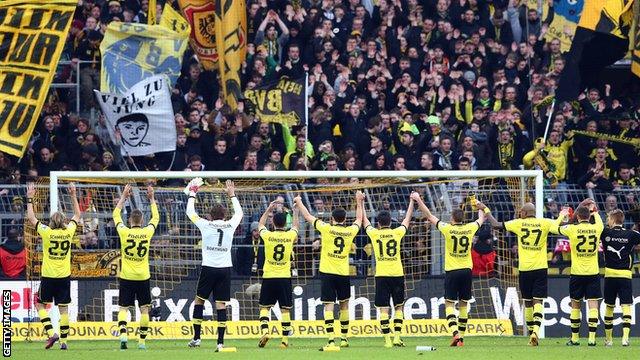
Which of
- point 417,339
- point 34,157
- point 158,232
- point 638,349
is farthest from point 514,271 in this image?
point 34,157

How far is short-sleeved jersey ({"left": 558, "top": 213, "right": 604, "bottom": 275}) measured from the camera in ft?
79.7

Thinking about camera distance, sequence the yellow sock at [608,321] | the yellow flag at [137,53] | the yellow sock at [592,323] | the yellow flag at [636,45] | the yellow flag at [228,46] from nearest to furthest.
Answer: the yellow sock at [592,323] → the yellow sock at [608,321] → the yellow flag at [137,53] → the yellow flag at [636,45] → the yellow flag at [228,46]

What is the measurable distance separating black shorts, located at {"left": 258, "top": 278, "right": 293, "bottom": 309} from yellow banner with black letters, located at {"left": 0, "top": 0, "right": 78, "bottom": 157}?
4946mm

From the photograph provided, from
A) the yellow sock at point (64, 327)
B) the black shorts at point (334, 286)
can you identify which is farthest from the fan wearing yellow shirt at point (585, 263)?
the yellow sock at point (64, 327)

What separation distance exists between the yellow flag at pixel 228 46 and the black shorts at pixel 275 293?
6.10 metres

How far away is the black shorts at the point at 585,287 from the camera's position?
24.3 metres

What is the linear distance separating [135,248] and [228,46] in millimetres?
6581

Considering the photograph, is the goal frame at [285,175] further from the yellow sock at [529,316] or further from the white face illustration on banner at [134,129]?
the white face illustration on banner at [134,129]

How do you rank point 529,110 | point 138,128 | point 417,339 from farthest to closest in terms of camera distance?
point 529,110, point 138,128, point 417,339

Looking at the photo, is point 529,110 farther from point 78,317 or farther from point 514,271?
point 78,317

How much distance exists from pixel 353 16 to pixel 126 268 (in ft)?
32.7

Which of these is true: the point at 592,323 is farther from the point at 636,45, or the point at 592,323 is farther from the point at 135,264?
the point at 135,264

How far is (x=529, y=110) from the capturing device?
1196 inches

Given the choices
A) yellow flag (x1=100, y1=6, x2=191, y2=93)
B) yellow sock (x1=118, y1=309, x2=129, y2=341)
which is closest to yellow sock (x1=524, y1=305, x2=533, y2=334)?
yellow sock (x1=118, y1=309, x2=129, y2=341)
